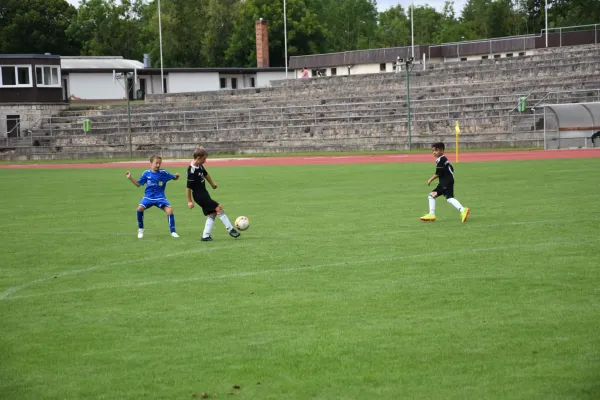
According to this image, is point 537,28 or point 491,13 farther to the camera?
point 491,13

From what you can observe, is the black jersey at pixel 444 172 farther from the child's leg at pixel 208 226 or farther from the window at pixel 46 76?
the window at pixel 46 76

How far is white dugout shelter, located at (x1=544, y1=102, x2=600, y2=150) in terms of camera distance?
4112cm

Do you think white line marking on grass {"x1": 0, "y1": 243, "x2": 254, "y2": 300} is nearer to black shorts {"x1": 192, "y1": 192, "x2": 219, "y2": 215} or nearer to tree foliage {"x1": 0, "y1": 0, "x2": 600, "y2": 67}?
black shorts {"x1": 192, "y1": 192, "x2": 219, "y2": 215}

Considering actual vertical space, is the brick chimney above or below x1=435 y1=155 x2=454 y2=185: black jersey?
above

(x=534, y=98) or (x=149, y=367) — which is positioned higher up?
(x=534, y=98)

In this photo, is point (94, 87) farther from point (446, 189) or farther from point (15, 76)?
point (446, 189)

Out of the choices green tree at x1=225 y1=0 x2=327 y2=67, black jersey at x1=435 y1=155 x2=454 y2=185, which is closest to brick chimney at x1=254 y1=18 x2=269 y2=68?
green tree at x1=225 y1=0 x2=327 y2=67

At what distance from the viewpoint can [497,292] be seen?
10070 mm

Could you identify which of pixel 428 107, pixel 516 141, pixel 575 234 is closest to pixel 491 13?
pixel 428 107

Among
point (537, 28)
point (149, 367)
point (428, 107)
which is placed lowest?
point (149, 367)

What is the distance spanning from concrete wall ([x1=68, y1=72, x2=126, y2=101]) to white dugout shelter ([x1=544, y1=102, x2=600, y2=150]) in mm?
41567

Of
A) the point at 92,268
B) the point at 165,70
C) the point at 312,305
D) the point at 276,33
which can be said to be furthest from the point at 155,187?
the point at 276,33

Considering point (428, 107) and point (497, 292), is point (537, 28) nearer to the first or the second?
point (428, 107)

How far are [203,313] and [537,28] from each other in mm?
88848
